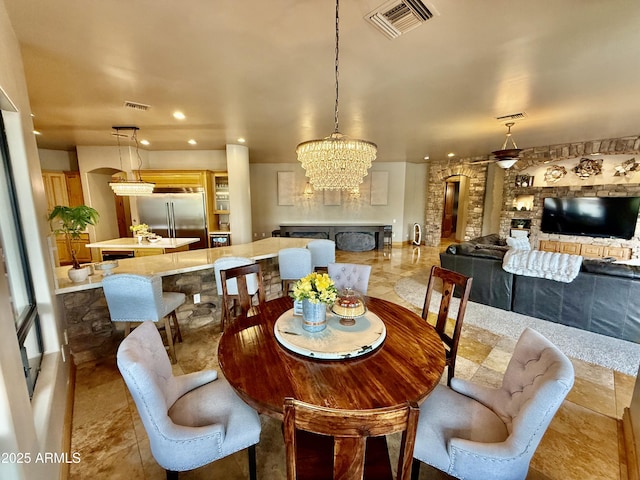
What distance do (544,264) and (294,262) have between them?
10.4 ft

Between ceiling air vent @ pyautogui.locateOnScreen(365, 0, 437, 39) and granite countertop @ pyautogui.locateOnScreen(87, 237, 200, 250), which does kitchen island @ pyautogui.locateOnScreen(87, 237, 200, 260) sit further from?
ceiling air vent @ pyautogui.locateOnScreen(365, 0, 437, 39)

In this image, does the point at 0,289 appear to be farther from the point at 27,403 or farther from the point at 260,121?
the point at 260,121

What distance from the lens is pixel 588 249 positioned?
19.1ft

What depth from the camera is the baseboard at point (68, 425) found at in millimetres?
1461

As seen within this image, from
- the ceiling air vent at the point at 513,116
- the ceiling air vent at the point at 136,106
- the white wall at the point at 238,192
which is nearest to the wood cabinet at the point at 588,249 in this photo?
the ceiling air vent at the point at 513,116

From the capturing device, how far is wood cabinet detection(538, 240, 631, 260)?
5.41 meters

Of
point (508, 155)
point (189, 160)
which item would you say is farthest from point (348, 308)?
point (189, 160)

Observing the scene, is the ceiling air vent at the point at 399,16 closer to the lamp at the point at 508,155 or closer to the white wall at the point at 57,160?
the lamp at the point at 508,155

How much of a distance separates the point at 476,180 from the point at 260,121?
6.65 metres

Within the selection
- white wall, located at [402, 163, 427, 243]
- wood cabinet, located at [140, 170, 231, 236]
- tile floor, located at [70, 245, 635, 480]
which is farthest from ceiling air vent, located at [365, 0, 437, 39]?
white wall, located at [402, 163, 427, 243]

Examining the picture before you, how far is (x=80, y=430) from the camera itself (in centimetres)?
179

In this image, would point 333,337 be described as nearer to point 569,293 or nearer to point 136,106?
point 569,293

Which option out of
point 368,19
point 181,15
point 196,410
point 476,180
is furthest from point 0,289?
point 476,180

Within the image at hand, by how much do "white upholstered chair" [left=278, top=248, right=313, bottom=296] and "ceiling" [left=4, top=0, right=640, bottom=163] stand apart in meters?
1.84
